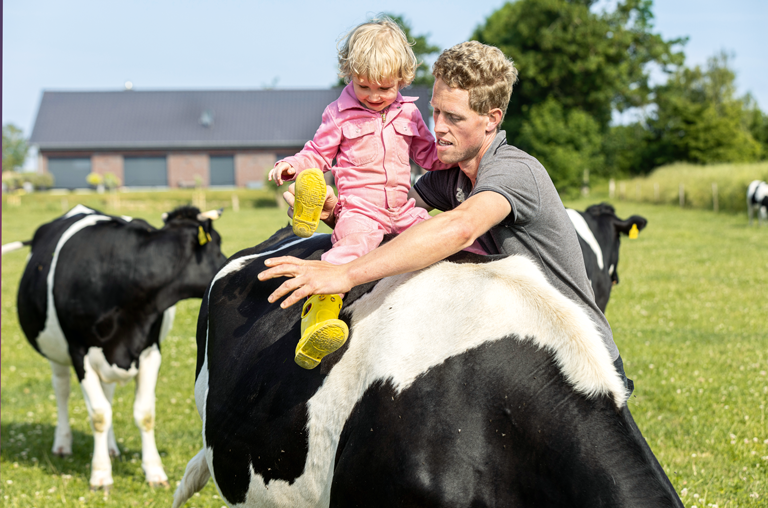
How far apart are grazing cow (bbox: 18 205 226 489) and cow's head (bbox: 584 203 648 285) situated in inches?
178

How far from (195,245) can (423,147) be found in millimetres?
3132

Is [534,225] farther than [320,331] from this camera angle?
Yes

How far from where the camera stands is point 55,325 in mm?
5730

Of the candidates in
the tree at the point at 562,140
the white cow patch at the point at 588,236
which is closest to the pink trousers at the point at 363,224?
the white cow patch at the point at 588,236

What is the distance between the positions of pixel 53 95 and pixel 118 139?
788 centimetres

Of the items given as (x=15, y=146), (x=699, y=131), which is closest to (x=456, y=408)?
(x=699, y=131)

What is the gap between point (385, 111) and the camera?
3.26m

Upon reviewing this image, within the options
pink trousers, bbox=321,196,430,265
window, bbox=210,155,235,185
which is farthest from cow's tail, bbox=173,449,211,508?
window, bbox=210,155,235,185

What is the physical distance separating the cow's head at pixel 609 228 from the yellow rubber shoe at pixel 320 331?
628 cm

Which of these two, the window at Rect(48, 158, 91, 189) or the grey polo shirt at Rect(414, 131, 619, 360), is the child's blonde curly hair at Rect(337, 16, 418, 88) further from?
the window at Rect(48, 158, 91, 189)

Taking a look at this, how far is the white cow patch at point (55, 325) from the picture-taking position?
5.72 m

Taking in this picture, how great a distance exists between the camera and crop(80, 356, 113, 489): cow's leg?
5.46 m

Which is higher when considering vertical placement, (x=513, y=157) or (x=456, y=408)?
(x=513, y=157)

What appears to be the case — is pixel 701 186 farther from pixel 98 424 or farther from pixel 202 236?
pixel 98 424
